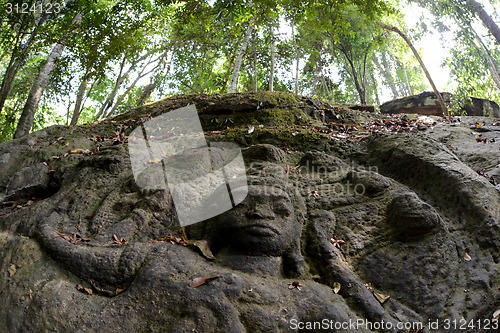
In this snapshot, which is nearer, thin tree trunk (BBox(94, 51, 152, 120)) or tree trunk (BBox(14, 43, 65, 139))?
tree trunk (BBox(14, 43, 65, 139))

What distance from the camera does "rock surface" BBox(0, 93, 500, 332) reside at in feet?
7.18

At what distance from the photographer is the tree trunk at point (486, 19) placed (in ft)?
33.2

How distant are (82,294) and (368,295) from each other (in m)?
2.17

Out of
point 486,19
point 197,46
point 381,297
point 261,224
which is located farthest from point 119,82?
point 486,19

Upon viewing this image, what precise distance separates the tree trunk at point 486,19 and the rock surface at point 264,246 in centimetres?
846

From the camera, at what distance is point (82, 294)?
2.27 m

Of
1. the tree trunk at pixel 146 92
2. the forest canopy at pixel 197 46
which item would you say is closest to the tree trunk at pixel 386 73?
the forest canopy at pixel 197 46

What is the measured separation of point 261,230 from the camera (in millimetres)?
2676

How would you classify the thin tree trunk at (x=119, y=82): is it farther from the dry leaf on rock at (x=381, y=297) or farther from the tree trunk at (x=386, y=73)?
the tree trunk at (x=386, y=73)

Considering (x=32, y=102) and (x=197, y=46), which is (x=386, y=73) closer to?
(x=197, y=46)

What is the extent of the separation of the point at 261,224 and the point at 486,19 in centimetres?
1248
